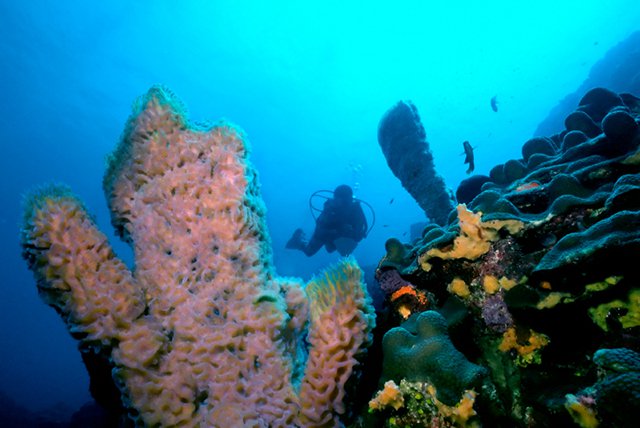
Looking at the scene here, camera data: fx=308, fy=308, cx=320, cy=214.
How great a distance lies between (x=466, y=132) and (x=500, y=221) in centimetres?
9438

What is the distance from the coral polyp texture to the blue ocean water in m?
22.1

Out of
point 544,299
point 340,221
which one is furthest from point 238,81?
point 544,299

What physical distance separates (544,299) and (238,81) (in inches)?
2130

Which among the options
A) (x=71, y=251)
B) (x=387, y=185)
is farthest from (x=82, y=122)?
(x=387, y=185)

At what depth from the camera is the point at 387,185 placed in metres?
102

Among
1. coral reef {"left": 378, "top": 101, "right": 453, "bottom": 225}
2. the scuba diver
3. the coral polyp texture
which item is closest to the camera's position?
the coral polyp texture

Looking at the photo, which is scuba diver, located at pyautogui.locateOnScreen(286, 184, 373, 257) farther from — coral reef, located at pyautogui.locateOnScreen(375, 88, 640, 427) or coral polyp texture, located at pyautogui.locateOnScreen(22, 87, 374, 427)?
coral polyp texture, located at pyautogui.locateOnScreen(22, 87, 374, 427)

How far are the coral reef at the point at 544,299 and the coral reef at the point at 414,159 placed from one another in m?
4.59

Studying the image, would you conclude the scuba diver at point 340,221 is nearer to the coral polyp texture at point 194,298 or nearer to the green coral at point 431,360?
the coral polyp texture at point 194,298

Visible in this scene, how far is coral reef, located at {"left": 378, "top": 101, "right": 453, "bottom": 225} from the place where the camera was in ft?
24.5

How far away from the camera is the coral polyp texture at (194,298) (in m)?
1.60

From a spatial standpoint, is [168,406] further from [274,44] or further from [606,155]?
[274,44]

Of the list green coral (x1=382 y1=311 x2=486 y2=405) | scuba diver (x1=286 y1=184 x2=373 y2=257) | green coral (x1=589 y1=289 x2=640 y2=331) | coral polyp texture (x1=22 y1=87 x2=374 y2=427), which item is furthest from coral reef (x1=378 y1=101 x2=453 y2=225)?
coral polyp texture (x1=22 y1=87 x2=374 y2=427)

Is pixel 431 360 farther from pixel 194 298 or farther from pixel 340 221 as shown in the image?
pixel 340 221
